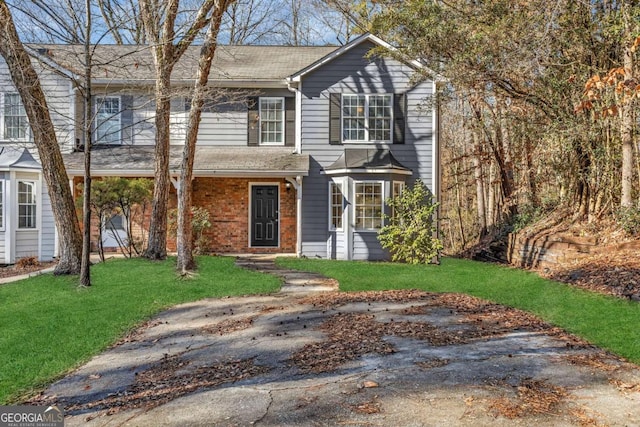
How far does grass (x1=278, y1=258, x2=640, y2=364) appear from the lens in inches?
234

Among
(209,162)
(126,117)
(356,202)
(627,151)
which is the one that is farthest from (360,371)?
(126,117)

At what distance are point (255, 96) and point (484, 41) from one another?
6631 mm

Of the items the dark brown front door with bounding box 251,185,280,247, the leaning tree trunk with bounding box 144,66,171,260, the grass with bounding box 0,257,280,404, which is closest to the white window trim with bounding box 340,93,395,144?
the dark brown front door with bounding box 251,185,280,247

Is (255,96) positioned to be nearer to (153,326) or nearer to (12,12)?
(12,12)

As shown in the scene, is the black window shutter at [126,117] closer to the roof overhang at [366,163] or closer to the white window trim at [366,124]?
the roof overhang at [366,163]

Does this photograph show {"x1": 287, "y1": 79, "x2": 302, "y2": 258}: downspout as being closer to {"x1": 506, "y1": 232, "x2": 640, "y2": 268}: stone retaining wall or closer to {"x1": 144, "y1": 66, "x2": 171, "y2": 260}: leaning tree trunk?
{"x1": 144, "y1": 66, "x2": 171, "y2": 260}: leaning tree trunk

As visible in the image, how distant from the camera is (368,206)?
538 inches

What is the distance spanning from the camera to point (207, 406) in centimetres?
386

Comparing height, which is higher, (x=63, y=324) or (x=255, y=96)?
(x=255, y=96)

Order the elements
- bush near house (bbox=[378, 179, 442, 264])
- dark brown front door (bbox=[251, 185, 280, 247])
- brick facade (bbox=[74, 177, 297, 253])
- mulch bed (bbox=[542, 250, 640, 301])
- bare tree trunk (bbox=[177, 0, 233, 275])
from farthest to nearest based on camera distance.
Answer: dark brown front door (bbox=[251, 185, 280, 247])
brick facade (bbox=[74, 177, 297, 253])
bush near house (bbox=[378, 179, 442, 264])
bare tree trunk (bbox=[177, 0, 233, 275])
mulch bed (bbox=[542, 250, 640, 301])

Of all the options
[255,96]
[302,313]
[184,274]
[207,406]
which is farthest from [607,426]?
[255,96]

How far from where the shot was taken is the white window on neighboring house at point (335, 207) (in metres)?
13.9

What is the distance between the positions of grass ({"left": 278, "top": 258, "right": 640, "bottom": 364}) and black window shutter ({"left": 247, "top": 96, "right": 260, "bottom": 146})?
12.8ft

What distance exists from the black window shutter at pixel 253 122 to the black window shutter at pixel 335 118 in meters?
2.25
